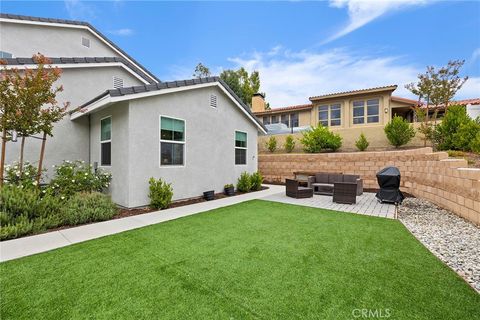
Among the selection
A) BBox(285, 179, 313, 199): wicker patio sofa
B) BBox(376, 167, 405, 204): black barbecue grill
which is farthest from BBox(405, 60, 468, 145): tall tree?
BBox(285, 179, 313, 199): wicker patio sofa

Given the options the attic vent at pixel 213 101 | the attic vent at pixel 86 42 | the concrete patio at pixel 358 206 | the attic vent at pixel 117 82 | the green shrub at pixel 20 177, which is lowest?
the concrete patio at pixel 358 206

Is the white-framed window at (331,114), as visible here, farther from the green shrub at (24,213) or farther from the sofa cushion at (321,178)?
the green shrub at (24,213)

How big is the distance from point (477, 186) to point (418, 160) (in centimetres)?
482

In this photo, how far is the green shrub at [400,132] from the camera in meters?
13.1

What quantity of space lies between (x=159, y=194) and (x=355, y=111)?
18778 millimetres

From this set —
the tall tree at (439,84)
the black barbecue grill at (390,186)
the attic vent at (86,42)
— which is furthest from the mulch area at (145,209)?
the tall tree at (439,84)

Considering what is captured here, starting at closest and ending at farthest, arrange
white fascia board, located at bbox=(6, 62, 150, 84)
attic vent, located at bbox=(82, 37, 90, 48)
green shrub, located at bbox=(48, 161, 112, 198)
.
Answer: green shrub, located at bbox=(48, 161, 112, 198), white fascia board, located at bbox=(6, 62, 150, 84), attic vent, located at bbox=(82, 37, 90, 48)

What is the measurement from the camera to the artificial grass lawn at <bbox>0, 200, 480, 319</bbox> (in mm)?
2445

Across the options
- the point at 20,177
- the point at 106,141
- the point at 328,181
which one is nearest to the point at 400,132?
the point at 328,181

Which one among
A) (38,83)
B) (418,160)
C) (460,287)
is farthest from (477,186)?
(38,83)

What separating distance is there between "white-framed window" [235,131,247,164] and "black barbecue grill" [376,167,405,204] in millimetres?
6424

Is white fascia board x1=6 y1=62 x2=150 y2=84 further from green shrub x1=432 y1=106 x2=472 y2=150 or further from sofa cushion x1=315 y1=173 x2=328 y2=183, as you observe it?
green shrub x1=432 y1=106 x2=472 y2=150

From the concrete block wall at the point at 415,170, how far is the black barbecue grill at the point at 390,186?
129 centimetres

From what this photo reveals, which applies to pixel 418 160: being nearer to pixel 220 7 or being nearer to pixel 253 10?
pixel 253 10
